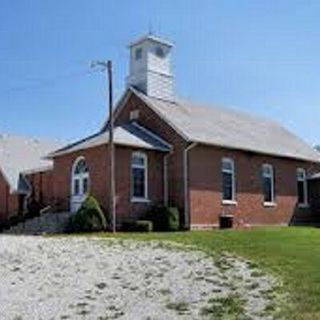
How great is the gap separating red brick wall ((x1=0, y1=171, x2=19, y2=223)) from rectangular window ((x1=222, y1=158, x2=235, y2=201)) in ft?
47.9

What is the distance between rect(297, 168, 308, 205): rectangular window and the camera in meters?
40.8

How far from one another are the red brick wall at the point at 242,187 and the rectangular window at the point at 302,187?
1.47 ft

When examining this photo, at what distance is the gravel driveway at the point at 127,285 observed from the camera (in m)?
12.8

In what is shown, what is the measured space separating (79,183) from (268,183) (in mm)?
10929

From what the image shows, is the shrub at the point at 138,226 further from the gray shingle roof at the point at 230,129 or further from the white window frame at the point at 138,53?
the white window frame at the point at 138,53

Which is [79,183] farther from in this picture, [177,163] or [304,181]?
[304,181]

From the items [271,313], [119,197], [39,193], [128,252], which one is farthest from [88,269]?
[39,193]

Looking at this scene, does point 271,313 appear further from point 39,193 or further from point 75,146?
point 39,193

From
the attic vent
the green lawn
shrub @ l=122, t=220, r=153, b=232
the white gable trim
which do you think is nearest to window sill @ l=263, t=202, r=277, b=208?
the white gable trim

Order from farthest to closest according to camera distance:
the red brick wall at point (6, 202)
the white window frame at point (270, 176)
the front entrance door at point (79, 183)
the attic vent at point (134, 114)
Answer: the red brick wall at point (6, 202), the white window frame at point (270, 176), the attic vent at point (134, 114), the front entrance door at point (79, 183)

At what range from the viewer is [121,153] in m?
32.3

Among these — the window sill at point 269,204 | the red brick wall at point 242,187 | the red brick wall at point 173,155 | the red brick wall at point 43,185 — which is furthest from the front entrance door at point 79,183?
the window sill at point 269,204

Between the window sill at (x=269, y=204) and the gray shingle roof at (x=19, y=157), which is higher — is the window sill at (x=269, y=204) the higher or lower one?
the lower one

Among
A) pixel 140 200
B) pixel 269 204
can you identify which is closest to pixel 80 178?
pixel 140 200
